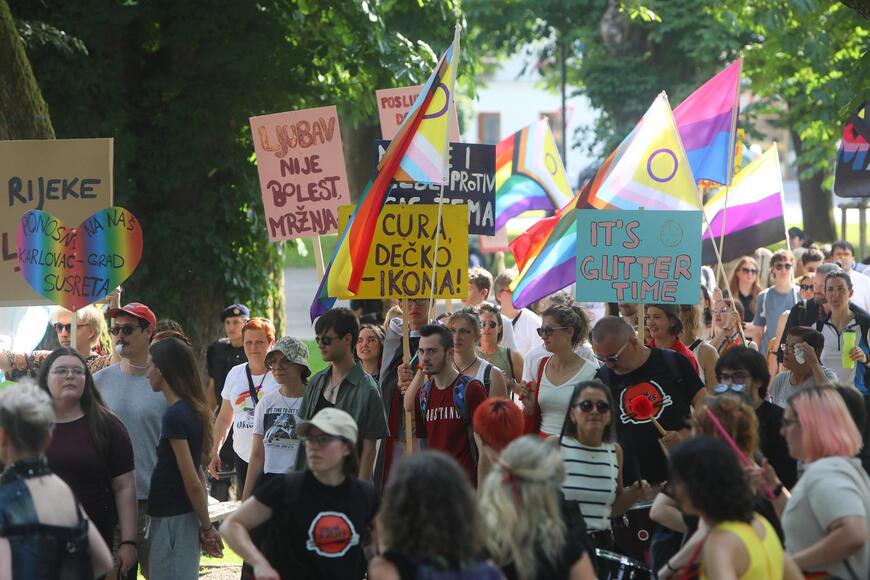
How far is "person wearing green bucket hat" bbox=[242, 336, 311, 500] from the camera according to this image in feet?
25.7

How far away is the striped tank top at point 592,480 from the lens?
6516 millimetres

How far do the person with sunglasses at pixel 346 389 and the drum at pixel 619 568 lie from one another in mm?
1529

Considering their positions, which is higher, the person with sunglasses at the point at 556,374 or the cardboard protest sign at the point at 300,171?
the cardboard protest sign at the point at 300,171

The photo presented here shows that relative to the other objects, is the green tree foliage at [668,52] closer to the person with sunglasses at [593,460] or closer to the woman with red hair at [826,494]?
the person with sunglasses at [593,460]

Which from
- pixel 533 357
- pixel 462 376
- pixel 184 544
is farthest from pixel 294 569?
pixel 533 357

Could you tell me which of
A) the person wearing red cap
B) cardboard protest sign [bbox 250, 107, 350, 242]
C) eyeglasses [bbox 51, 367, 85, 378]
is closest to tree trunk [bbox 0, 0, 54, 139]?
cardboard protest sign [bbox 250, 107, 350, 242]

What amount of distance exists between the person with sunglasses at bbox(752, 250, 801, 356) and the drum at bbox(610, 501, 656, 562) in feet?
19.9

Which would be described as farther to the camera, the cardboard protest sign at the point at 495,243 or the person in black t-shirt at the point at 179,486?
the cardboard protest sign at the point at 495,243

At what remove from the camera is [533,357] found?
891 centimetres

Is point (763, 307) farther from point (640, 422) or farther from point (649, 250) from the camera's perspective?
point (640, 422)

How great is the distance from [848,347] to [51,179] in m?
5.64

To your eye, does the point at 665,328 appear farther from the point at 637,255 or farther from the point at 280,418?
the point at 280,418

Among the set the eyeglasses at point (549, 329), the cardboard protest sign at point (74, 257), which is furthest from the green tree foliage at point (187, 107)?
the eyeglasses at point (549, 329)

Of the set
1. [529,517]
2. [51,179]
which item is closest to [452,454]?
[529,517]
